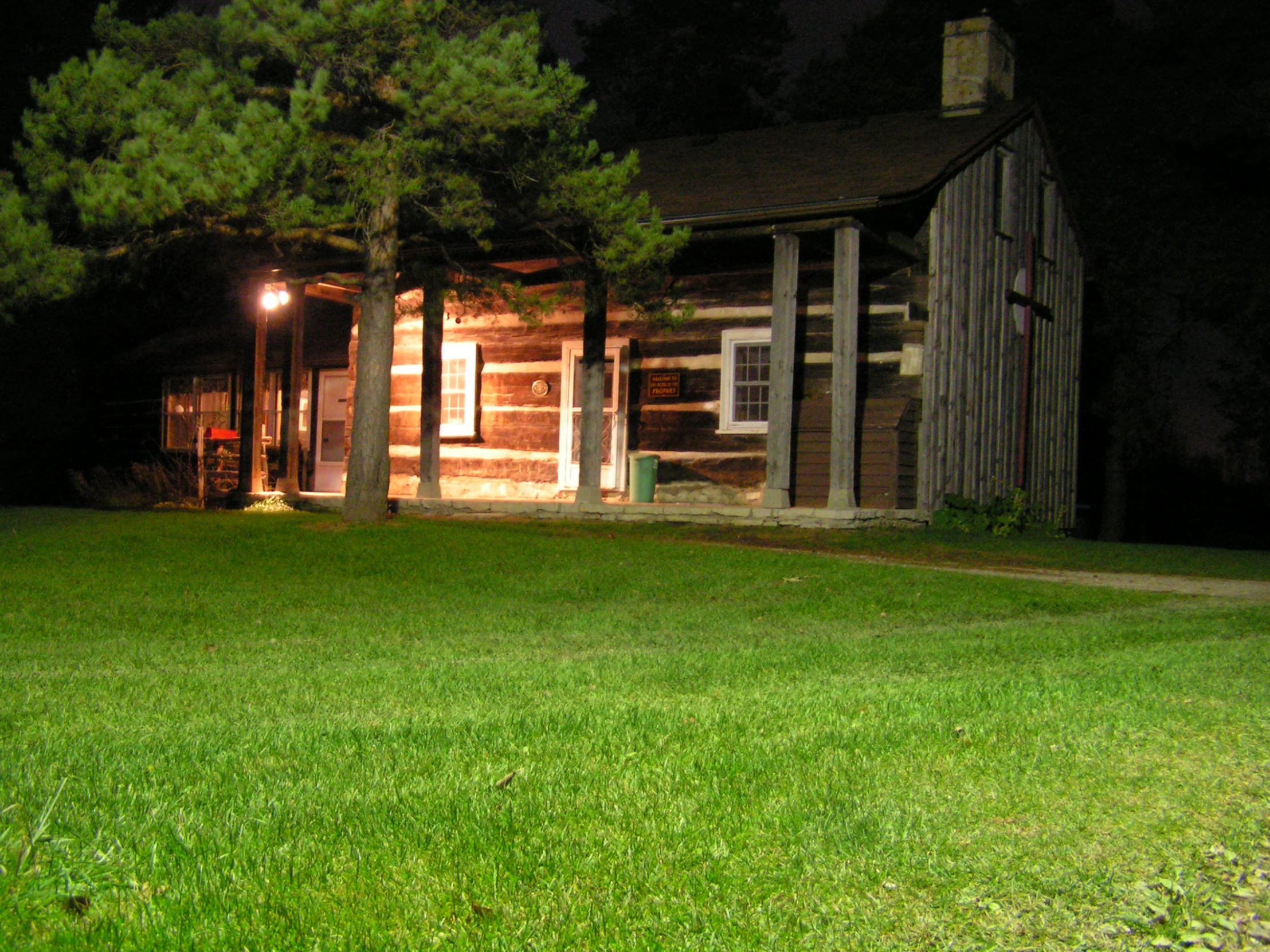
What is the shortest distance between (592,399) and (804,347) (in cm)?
301

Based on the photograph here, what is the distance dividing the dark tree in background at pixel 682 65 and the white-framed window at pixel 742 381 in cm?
2567

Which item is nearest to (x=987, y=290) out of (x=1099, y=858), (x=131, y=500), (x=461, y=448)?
(x=461, y=448)

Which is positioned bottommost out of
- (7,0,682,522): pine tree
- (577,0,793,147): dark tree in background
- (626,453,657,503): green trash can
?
(626,453,657,503): green trash can

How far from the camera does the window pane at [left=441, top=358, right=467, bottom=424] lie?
20125 mm

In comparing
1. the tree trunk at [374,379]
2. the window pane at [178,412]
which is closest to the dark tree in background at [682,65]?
the window pane at [178,412]

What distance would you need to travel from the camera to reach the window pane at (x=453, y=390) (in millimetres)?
20125

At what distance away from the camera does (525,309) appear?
18875mm

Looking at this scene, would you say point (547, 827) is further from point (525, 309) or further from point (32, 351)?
point (32, 351)

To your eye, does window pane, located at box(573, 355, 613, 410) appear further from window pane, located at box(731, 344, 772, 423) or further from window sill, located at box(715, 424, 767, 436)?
window pane, located at box(731, 344, 772, 423)

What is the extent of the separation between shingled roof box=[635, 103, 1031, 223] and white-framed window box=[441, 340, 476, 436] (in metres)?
3.73

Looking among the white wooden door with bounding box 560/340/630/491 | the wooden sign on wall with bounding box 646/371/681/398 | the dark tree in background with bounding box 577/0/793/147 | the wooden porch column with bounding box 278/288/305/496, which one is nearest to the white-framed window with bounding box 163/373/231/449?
the wooden porch column with bounding box 278/288/305/496

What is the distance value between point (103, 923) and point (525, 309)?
16.4 m

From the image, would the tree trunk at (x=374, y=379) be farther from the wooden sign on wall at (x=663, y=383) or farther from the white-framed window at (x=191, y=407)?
the white-framed window at (x=191, y=407)

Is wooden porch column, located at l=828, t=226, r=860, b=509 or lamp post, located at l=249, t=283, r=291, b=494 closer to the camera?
wooden porch column, located at l=828, t=226, r=860, b=509
